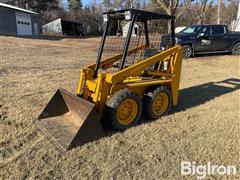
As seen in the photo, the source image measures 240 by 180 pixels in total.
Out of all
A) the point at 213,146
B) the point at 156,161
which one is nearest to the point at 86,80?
the point at 156,161

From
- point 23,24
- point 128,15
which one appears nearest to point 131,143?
point 128,15

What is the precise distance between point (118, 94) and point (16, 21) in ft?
97.6

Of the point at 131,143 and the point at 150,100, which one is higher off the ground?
the point at 150,100

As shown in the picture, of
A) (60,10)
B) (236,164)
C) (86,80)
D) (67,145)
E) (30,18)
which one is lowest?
(236,164)

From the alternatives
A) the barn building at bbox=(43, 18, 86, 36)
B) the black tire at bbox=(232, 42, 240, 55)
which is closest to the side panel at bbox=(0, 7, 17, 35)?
the barn building at bbox=(43, 18, 86, 36)

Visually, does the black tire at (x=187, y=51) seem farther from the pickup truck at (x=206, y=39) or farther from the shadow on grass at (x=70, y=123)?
the shadow on grass at (x=70, y=123)

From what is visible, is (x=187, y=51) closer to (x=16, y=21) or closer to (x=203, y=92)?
(x=203, y=92)

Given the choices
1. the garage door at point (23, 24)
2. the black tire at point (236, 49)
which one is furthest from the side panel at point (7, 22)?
the black tire at point (236, 49)

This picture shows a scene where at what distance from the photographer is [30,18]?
32.7 m

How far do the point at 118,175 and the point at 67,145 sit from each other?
0.89 m

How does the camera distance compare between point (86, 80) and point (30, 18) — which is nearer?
point (86, 80)

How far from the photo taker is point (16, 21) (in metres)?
30.1

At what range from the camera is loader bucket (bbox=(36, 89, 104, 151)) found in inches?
145

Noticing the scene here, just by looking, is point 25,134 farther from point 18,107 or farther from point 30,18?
point 30,18
